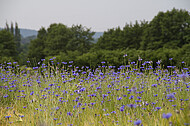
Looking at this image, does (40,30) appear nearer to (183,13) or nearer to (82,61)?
(183,13)

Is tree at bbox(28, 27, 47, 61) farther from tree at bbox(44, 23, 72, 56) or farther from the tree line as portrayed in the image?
tree at bbox(44, 23, 72, 56)

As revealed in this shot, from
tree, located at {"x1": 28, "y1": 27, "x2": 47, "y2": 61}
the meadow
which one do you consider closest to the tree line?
tree, located at {"x1": 28, "y1": 27, "x2": 47, "y2": 61}

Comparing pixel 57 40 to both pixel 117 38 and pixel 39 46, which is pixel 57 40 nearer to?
pixel 39 46

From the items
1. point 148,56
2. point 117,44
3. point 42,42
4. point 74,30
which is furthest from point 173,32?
point 42,42

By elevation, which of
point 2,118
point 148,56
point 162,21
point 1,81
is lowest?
point 2,118

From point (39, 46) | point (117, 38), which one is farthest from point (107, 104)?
point (39, 46)

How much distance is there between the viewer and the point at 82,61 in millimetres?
10164

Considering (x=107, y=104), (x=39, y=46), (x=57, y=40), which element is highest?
(x=57, y=40)

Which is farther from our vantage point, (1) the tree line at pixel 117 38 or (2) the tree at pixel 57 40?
(2) the tree at pixel 57 40

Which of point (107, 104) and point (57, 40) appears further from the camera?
point (57, 40)

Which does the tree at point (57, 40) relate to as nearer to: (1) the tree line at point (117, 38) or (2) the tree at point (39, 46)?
(1) the tree line at point (117, 38)

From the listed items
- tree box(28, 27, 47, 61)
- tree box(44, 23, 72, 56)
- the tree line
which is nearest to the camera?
the tree line

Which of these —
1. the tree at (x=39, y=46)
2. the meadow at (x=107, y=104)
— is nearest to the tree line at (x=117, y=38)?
the tree at (x=39, y=46)

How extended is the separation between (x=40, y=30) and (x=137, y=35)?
1788 cm
